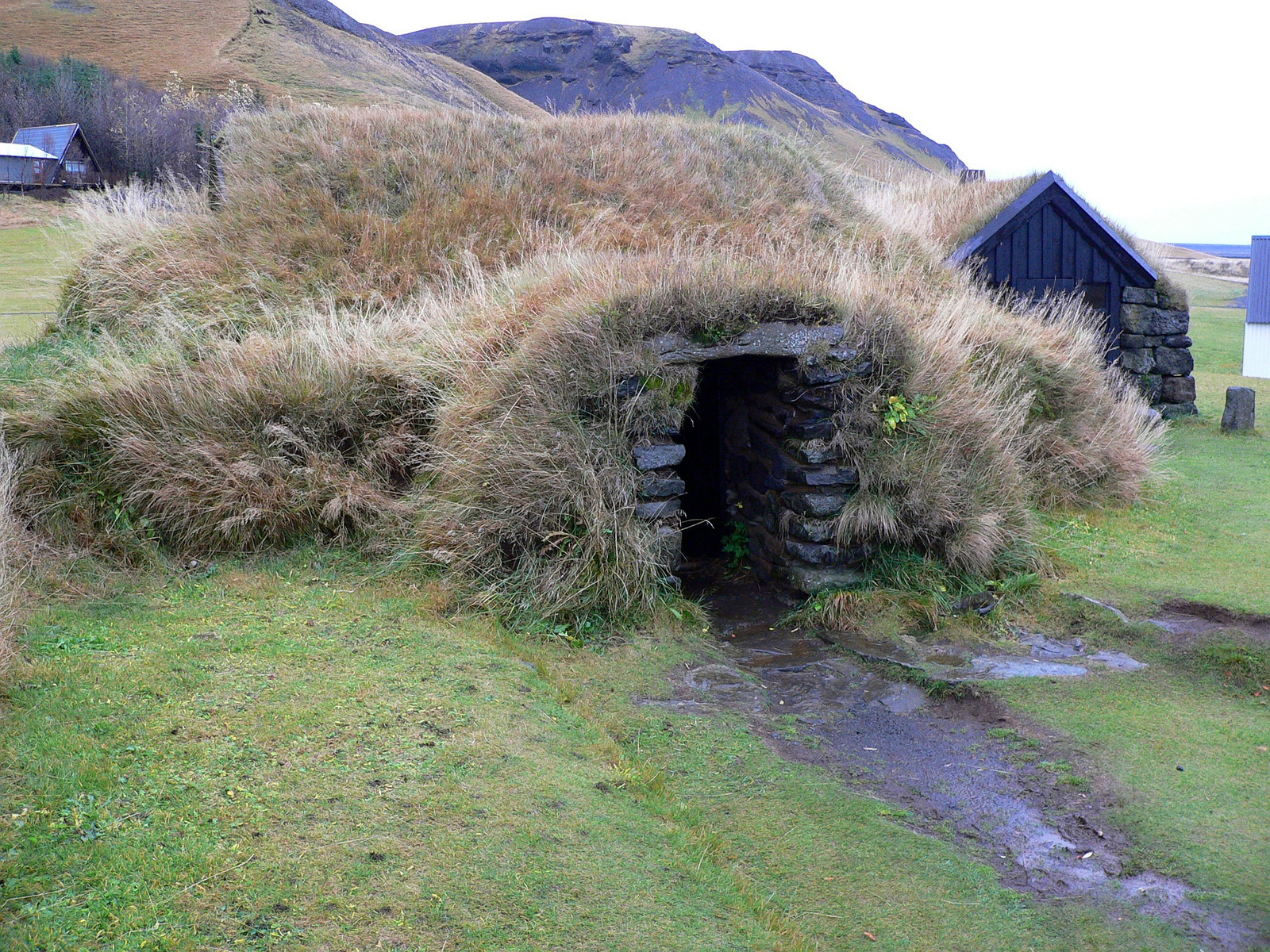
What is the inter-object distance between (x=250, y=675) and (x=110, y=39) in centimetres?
6923

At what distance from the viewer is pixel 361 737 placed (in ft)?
12.8

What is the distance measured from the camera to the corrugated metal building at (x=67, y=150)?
3209 centimetres

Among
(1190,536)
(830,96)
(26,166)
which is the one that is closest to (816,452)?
(1190,536)

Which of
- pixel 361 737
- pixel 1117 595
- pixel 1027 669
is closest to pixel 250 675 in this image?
pixel 361 737

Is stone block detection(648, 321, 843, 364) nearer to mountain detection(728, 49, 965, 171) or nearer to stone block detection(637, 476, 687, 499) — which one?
stone block detection(637, 476, 687, 499)

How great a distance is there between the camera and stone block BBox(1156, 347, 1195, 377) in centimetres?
1445

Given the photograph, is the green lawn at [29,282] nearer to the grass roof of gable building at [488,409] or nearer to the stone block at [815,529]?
the grass roof of gable building at [488,409]

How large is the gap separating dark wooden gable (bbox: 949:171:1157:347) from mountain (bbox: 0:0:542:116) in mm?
38630

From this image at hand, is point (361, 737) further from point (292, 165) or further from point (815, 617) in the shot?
point (292, 165)

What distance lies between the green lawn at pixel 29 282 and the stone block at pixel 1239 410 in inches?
616

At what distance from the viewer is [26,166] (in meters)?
31.3

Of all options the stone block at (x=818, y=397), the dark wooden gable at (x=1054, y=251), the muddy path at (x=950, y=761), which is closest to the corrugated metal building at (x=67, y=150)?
the dark wooden gable at (x=1054, y=251)

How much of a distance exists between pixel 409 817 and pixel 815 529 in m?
4.22

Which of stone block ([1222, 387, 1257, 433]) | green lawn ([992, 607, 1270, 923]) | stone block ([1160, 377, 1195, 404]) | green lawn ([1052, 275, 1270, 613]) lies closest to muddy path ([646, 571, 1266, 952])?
green lawn ([992, 607, 1270, 923])
